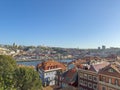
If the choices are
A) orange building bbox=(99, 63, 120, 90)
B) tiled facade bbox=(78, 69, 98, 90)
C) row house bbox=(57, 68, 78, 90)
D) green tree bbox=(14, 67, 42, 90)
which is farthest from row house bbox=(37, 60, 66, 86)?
orange building bbox=(99, 63, 120, 90)

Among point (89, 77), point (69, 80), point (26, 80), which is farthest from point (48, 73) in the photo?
point (26, 80)

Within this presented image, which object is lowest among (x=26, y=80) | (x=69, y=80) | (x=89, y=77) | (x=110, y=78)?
(x=69, y=80)

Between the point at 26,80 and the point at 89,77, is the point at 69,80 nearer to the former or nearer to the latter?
the point at 89,77

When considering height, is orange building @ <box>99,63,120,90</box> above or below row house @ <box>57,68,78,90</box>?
above

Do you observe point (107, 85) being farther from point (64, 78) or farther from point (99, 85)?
point (64, 78)

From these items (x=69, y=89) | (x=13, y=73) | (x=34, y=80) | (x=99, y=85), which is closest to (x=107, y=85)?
(x=99, y=85)

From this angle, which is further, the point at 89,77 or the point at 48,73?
the point at 48,73

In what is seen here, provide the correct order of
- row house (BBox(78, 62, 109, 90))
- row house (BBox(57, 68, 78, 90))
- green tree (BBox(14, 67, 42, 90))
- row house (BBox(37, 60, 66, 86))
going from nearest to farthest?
green tree (BBox(14, 67, 42, 90)) → row house (BBox(78, 62, 109, 90)) → row house (BBox(57, 68, 78, 90)) → row house (BBox(37, 60, 66, 86))

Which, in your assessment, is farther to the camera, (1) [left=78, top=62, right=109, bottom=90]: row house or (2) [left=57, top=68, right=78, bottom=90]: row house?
(2) [left=57, top=68, right=78, bottom=90]: row house

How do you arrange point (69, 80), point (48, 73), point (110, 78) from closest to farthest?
point (110, 78), point (69, 80), point (48, 73)

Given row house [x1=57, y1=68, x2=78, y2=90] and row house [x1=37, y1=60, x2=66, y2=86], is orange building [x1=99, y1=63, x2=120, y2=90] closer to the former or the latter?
row house [x1=57, y1=68, x2=78, y2=90]
